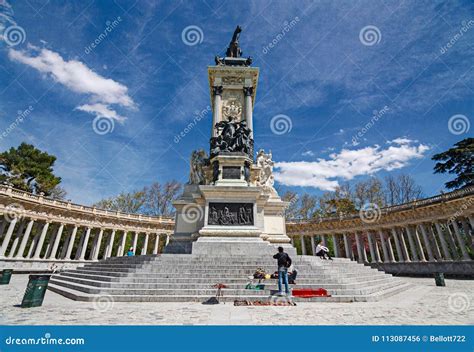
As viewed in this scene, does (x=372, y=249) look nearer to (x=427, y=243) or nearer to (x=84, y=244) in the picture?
(x=427, y=243)

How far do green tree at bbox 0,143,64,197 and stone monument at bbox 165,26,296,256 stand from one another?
34.3 meters

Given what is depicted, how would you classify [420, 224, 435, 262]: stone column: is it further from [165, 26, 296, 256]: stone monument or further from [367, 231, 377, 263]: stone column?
[165, 26, 296, 256]: stone monument

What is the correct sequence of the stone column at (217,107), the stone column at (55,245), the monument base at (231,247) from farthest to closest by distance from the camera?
the stone column at (55,245) → the stone column at (217,107) → the monument base at (231,247)

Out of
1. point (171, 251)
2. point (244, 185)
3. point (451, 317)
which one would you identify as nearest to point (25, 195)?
point (171, 251)

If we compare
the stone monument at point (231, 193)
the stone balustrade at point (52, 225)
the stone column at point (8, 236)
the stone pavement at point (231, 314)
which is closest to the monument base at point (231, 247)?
the stone monument at point (231, 193)

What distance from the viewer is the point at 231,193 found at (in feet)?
49.8

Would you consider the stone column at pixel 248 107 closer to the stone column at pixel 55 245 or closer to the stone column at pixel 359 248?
the stone column at pixel 359 248

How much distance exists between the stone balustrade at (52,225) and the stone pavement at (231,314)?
29885 mm

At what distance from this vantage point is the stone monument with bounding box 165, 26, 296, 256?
14.3 meters

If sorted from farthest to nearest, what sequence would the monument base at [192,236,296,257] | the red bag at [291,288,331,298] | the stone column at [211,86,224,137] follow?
the stone column at [211,86,224,137], the monument base at [192,236,296,257], the red bag at [291,288,331,298]

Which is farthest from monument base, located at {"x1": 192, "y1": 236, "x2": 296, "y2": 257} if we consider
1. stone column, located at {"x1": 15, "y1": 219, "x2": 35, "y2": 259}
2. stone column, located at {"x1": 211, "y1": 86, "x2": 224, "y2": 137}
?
stone column, located at {"x1": 15, "y1": 219, "x2": 35, "y2": 259}

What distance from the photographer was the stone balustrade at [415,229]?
2667 centimetres

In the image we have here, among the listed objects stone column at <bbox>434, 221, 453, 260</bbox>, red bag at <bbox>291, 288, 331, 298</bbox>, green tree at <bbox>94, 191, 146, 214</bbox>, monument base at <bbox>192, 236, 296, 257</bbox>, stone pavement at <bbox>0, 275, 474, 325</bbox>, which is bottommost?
stone pavement at <bbox>0, 275, 474, 325</bbox>

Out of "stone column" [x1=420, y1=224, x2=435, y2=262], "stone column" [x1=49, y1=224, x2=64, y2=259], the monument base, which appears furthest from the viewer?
"stone column" [x1=49, y1=224, x2=64, y2=259]
